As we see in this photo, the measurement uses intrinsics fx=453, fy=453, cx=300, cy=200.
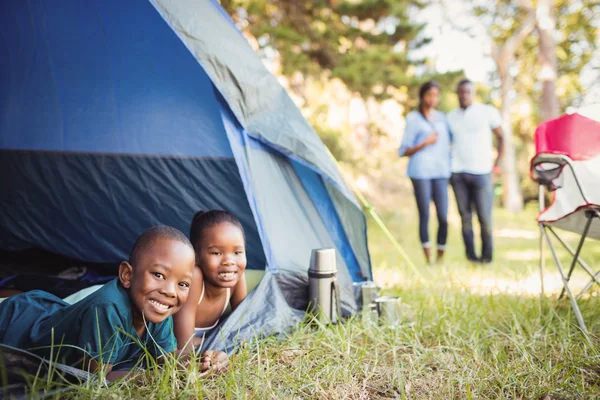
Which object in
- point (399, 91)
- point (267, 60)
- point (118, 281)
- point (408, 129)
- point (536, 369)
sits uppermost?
point (267, 60)

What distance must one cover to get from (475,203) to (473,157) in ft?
1.19

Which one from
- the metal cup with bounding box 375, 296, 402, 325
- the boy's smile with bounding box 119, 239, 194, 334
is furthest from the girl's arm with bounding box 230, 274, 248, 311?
the metal cup with bounding box 375, 296, 402, 325

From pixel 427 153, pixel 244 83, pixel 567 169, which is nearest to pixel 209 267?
pixel 244 83

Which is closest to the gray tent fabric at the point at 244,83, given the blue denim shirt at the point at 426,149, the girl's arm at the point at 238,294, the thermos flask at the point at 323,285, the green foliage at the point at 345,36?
the thermos flask at the point at 323,285

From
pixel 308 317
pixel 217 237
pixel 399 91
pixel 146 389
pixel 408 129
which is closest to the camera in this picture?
pixel 146 389

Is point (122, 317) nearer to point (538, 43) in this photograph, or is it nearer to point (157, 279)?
point (157, 279)

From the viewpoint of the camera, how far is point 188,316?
157cm

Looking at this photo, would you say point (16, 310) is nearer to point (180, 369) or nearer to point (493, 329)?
point (180, 369)

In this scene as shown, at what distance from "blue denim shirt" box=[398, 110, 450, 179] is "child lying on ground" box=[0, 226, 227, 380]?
2.40m

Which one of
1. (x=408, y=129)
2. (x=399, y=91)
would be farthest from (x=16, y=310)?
(x=399, y=91)

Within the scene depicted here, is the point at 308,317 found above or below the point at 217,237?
below

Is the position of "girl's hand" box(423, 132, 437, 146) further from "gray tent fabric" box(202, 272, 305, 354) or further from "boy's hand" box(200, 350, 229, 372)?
"boy's hand" box(200, 350, 229, 372)

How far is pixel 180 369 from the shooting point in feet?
4.62

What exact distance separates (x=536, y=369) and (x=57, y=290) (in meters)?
1.91
